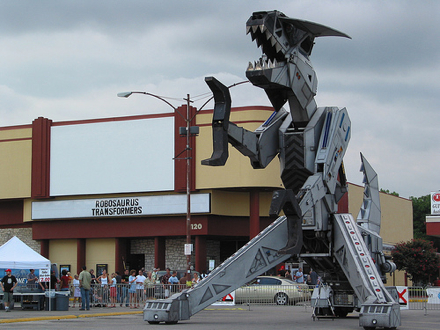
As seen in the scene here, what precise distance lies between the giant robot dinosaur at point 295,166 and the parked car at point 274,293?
1264cm

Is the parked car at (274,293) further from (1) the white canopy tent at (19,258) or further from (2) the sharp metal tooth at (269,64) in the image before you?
(2) the sharp metal tooth at (269,64)

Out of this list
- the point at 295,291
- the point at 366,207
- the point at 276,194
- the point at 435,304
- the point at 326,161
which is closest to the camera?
the point at 276,194

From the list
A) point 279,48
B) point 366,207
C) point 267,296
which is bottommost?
point 267,296

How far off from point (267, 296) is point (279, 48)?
17799 millimetres

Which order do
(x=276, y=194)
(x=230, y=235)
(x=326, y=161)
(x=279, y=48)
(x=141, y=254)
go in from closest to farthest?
1. (x=276, y=194)
2. (x=279, y=48)
3. (x=326, y=161)
4. (x=230, y=235)
5. (x=141, y=254)

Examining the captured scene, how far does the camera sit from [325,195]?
55.1 ft

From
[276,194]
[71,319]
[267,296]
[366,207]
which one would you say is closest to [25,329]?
[71,319]

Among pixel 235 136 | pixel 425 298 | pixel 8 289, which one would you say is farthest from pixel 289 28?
pixel 425 298

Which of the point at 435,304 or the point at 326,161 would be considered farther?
the point at 435,304

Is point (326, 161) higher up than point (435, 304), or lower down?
higher up

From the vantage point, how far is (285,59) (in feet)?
→ 50.8

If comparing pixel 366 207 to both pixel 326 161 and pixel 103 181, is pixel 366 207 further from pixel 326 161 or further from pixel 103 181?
pixel 103 181

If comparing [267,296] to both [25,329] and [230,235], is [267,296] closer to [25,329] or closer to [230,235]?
[230,235]

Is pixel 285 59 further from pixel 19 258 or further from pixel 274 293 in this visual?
pixel 274 293
